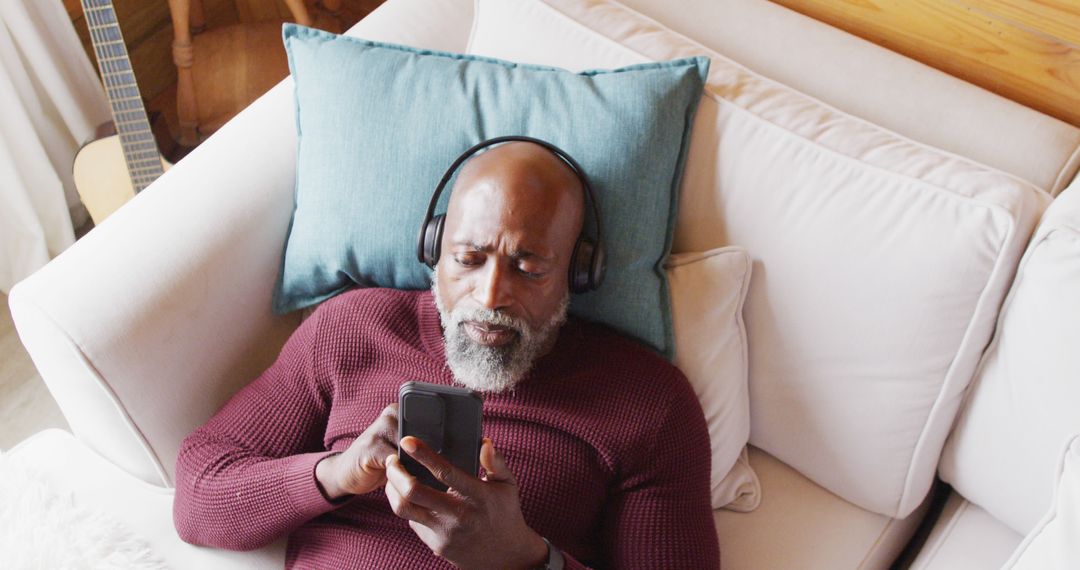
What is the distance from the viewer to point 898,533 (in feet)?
4.66

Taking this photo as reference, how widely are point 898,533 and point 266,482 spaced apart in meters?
0.98

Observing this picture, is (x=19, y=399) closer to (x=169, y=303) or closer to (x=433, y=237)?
(x=169, y=303)

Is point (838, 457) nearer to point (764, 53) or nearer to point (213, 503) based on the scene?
point (764, 53)

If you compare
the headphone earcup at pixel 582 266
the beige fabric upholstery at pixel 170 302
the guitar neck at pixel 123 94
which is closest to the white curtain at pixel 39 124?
the guitar neck at pixel 123 94

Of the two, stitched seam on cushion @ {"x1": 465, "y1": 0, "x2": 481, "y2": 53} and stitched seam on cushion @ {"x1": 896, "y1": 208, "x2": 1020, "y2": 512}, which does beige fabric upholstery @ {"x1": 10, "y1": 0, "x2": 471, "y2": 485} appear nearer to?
stitched seam on cushion @ {"x1": 465, "y1": 0, "x2": 481, "y2": 53}

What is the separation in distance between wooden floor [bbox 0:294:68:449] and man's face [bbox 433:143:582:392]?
120 centimetres

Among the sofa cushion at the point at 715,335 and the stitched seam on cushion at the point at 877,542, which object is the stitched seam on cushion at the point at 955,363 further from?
the sofa cushion at the point at 715,335

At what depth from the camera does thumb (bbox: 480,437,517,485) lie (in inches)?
38.1

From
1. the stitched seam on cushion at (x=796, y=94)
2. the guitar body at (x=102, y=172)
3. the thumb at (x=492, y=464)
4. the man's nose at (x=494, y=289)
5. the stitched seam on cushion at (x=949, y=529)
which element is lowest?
the stitched seam on cushion at (x=949, y=529)

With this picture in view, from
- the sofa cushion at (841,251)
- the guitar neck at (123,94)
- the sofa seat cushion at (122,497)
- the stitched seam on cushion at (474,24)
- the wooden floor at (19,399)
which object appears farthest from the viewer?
the wooden floor at (19,399)

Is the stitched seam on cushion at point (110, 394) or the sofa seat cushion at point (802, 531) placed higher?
the stitched seam on cushion at point (110, 394)

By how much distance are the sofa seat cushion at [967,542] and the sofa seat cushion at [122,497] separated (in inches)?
37.7

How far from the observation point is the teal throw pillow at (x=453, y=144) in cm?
127

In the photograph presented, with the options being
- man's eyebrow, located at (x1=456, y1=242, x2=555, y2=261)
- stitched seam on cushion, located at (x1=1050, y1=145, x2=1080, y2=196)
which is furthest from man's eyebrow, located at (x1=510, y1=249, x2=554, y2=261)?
stitched seam on cushion, located at (x1=1050, y1=145, x2=1080, y2=196)
